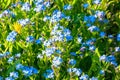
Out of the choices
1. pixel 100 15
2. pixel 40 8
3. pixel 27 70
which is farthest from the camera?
pixel 40 8

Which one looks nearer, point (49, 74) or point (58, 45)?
point (49, 74)

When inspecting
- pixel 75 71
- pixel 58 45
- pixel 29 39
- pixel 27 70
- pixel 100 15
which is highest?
pixel 100 15

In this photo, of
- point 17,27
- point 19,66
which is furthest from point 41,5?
point 19,66

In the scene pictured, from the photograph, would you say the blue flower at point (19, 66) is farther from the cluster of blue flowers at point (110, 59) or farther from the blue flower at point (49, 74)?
the cluster of blue flowers at point (110, 59)

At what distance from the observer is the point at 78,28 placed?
13.7ft

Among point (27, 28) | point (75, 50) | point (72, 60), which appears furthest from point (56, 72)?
point (27, 28)

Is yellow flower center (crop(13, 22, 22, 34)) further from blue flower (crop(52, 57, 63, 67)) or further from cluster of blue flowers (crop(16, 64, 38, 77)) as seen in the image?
blue flower (crop(52, 57, 63, 67))

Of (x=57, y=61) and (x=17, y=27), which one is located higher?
(x=17, y=27)

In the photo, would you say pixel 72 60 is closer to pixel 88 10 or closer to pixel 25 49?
pixel 25 49

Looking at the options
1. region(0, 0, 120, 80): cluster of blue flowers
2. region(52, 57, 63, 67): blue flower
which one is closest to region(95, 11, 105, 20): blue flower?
region(0, 0, 120, 80): cluster of blue flowers

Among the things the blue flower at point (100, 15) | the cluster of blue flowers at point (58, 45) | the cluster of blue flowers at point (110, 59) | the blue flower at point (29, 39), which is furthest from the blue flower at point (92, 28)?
the blue flower at point (29, 39)

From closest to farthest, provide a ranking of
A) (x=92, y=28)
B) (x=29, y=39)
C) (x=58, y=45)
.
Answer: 1. (x=58, y=45)
2. (x=29, y=39)
3. (x=92, y=28)

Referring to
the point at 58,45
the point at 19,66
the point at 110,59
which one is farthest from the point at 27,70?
the point at 110,59

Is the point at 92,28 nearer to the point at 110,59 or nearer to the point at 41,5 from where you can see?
the point at 110,59
